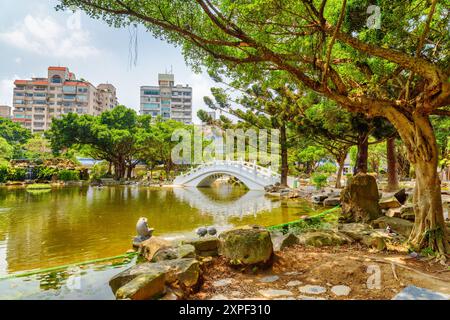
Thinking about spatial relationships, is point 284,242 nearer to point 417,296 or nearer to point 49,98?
point 417,296

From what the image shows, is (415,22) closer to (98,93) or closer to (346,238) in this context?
(346,238)

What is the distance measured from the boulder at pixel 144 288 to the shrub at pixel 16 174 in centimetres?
2788

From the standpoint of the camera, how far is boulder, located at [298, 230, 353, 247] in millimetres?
4625

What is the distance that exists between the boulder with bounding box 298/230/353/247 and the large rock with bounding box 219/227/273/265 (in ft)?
4.24

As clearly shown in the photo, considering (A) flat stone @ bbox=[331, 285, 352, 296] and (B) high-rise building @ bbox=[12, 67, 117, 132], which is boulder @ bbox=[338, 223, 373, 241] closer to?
(A) flat stone @ bbox=[331, 285, 352, 296]

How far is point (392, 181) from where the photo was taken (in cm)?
1106

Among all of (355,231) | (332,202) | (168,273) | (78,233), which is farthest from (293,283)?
(332,202)

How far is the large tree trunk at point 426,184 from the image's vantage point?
4.05m

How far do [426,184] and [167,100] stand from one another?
64.9 m

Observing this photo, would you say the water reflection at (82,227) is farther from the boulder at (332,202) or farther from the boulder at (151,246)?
the boulder at (332,202)

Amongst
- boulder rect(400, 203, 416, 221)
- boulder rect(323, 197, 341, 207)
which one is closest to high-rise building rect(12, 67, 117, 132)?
boulder rect(323, 197, 341, 207)

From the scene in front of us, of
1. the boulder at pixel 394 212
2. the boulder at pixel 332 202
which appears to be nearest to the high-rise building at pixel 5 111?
the boulder at pixel 332 202

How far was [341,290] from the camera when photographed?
2859 mm
